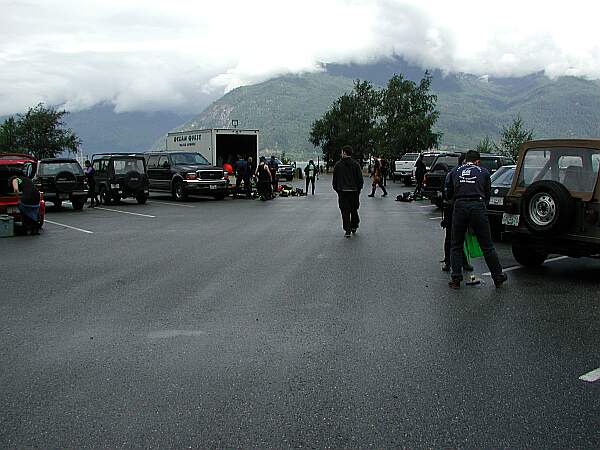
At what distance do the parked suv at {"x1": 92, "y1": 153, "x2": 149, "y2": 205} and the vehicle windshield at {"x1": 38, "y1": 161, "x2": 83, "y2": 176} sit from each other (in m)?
1.98

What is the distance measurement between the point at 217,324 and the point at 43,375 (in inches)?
74.1

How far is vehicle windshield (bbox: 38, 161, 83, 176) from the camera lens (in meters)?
22.2

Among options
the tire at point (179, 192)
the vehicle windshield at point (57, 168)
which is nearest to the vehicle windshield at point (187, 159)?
the tire at point (179, 192)

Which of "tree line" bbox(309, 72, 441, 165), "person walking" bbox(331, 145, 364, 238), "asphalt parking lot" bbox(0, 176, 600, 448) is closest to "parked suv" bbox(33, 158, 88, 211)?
"asphalt parking lot" bbox(0, 176, 600, 448)

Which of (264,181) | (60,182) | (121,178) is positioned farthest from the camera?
(264,181)

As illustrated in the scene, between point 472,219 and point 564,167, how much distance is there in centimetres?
186

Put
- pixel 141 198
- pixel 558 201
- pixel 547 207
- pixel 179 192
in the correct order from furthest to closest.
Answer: pixel 179 192, pixel 141 198, pixel 547 207, pixel 558 201

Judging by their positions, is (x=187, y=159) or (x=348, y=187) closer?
(x=348, y=187)

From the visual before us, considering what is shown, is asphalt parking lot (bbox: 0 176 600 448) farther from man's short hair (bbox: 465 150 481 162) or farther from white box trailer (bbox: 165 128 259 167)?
white box trailer (bbox: 165 128 259 167)

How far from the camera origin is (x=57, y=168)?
2238cm

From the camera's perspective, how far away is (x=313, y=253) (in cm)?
1128

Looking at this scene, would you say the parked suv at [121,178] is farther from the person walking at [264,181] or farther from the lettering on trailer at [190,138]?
the lettering on trailer at [190,138]

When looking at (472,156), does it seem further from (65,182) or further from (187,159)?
(187,159)

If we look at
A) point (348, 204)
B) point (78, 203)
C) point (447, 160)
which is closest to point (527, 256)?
point (348, 204)
